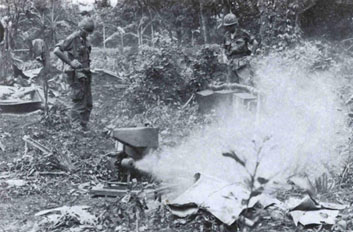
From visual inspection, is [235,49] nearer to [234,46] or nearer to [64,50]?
[234,46]

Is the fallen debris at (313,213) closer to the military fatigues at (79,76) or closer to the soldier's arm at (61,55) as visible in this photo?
the military fatigues at (79,76)

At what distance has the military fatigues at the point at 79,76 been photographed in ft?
26.2

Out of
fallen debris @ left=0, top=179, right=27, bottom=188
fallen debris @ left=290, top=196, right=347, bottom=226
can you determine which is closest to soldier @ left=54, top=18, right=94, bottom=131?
fallen debris @ left=0, top=179, right=27, bottom=188

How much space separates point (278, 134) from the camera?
300 inches

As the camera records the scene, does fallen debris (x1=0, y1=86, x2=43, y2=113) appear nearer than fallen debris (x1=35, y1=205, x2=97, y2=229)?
No

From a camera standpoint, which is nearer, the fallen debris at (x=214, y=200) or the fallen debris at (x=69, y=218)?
the fallen debris at (x=214, y=200)

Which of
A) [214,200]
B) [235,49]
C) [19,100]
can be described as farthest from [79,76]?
[214,200]

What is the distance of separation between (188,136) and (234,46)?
2.56 meters

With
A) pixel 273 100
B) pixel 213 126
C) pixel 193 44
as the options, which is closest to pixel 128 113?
pixel 213 126

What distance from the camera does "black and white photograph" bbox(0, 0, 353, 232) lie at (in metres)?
4.60

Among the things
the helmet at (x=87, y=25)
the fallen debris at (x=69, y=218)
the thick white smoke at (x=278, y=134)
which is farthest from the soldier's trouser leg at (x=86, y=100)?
the fallen debris at (x=69, y=218)

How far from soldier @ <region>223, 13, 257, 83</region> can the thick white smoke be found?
81cm

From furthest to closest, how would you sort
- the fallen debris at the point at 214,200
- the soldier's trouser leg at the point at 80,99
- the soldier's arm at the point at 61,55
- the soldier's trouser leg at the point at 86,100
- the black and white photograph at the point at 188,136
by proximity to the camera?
1. the soldier's trouser leg at the point at 86,100
2. the soldier's trouser leg at the point at 80,99
3. the soldier's arm at the point at 61,55
4. the black and white photograph at the point at 188,136
5. the fallen debris at the point at 214,200

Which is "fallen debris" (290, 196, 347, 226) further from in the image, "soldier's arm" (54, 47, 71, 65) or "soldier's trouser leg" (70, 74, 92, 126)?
"soldier's arm" (54, 47, 71, 65)
